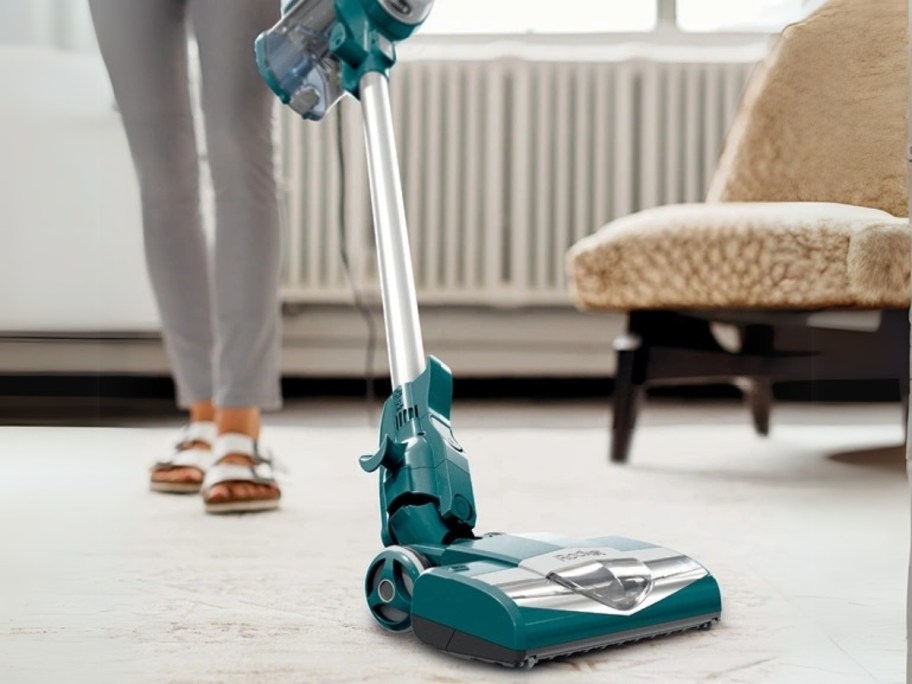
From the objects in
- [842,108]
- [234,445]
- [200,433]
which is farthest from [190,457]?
→ [842,108]

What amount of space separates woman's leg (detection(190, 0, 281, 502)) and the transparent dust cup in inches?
12.1

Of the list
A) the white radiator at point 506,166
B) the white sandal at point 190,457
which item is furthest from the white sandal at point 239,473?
the white radiator at point 506,166

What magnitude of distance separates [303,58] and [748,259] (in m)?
0.59

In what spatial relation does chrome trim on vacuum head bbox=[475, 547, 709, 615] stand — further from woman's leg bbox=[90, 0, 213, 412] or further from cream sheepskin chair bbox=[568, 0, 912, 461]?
woman's leg bbox=[90, 0, 213, 412]

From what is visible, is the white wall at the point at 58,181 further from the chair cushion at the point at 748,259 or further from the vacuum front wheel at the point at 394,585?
the vacuum front wheel at the point at 394,585

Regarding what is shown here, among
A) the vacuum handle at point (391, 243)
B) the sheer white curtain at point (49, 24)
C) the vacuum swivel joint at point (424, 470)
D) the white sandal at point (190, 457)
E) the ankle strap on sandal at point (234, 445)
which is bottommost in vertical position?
the white sandal at point (190, 457)

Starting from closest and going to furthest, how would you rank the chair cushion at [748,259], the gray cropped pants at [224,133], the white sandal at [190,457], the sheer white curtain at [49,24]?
the chair cushion at [748,259] < the gray cropped pants at [224,133] < the white sandal at [190,457] < the sheer white curtain at [49,24]

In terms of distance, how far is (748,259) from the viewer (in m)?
1.14

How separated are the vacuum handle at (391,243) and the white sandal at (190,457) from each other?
0.58m

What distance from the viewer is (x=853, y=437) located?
187 centimetres

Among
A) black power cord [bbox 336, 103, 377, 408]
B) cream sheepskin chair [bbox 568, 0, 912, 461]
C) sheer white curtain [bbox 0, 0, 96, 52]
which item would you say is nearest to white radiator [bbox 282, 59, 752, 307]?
black power cord [bbox 336, 103, 377, 408]

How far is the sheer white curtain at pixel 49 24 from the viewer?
4.83 ft

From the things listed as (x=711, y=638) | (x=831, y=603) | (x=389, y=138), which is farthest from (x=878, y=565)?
(x=389, y=138)

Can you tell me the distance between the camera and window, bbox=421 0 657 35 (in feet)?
7.95
